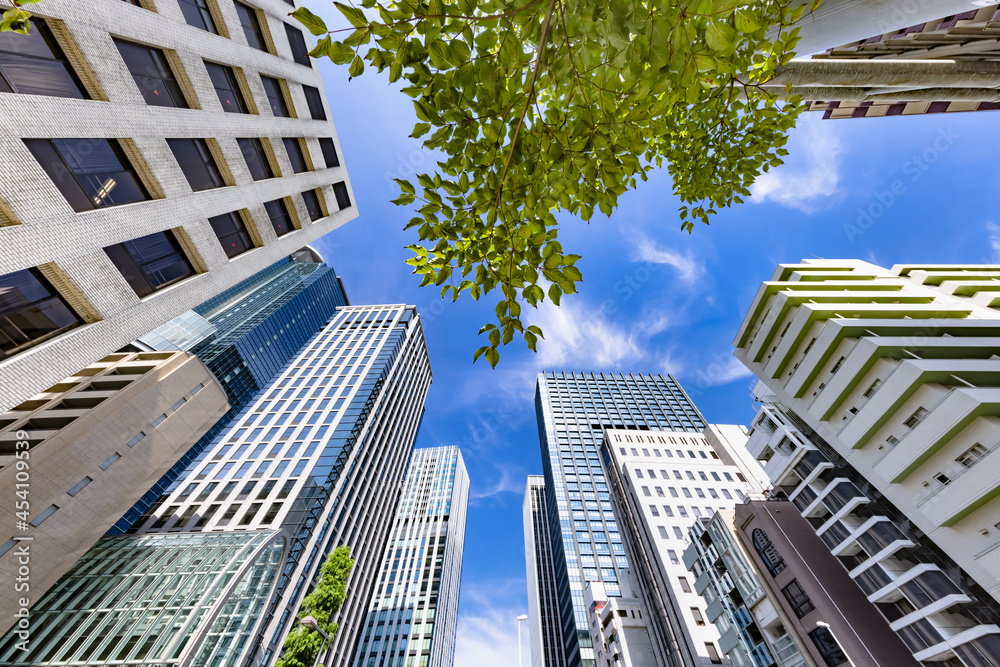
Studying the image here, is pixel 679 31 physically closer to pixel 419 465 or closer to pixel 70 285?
pixel 70 285

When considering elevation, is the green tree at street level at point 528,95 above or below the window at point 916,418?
below

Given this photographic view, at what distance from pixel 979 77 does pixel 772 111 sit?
2.89 meters

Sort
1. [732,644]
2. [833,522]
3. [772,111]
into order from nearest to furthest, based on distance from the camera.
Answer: [772,111] → [833,522] → [732,644]

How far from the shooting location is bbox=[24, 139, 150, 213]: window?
7.04 metres

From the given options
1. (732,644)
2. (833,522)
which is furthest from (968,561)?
(732,644)

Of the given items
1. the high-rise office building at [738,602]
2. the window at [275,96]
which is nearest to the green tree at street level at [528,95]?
the window at [275,96]

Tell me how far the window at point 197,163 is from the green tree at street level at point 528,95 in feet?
35.1

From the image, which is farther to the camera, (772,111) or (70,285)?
(70,285)

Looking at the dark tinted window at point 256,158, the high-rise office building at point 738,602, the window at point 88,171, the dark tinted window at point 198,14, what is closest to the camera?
the window at point 88,171

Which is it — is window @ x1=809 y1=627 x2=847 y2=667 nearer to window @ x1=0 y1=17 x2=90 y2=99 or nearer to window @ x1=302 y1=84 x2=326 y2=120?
window @ x1=0 y1=17 x2=90 y2=99

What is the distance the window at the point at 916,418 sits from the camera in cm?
1591

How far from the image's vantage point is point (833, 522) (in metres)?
19.6

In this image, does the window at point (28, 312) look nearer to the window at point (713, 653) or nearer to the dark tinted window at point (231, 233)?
the dark tinted window at point (231, 233)

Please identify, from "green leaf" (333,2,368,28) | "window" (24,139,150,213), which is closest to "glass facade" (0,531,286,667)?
"window" (24,139,150,213)
